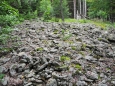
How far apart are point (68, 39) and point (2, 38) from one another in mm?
3679

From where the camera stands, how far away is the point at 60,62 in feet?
20.8

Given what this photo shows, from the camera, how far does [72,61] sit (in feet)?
21.4

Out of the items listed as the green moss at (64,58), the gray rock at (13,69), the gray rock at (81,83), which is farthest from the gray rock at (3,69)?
the gray rock at (81,83)

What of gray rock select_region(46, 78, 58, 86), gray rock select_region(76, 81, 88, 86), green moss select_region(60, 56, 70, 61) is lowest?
gray rock select_region(76, 81, 88, 86)

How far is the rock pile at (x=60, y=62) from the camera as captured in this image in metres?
5.41

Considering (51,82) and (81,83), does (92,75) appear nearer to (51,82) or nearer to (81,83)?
(81,83)

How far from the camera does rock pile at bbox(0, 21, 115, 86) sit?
5406 millimetres

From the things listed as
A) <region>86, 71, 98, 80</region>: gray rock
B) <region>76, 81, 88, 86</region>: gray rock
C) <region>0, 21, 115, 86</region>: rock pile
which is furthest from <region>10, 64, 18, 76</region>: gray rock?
<region>86, 71, 98, 80</region>: gray rock

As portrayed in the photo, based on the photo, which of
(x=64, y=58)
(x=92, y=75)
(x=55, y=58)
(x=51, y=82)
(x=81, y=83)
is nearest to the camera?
(x=51, y=82)

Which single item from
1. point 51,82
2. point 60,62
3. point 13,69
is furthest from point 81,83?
point 13,69

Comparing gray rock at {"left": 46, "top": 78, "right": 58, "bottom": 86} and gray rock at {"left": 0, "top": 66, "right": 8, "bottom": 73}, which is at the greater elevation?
gray rock at {"left": 0, "top": 66, "right": 8, "bottom": 73}

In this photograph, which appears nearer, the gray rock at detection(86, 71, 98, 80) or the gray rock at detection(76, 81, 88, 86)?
the gray rock at detection(76, 81, 88, 86)

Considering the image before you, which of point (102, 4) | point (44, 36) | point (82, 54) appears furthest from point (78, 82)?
point (102, 4)

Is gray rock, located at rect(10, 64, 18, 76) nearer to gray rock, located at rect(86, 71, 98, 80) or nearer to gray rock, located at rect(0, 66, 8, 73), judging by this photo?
gray rock, located at rect(0, 66, 8, 73)
